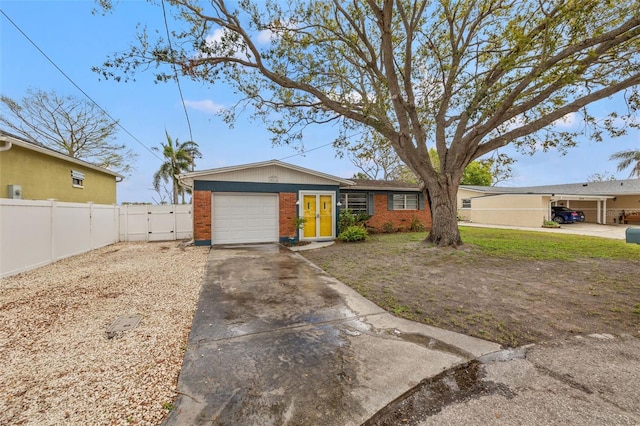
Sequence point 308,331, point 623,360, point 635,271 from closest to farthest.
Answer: point 623,360
point 308,331
point 635,271

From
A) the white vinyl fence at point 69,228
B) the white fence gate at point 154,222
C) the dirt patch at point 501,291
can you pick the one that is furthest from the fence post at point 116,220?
the dirt patch at point 501,291

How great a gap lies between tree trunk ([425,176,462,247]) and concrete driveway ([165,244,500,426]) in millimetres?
5558

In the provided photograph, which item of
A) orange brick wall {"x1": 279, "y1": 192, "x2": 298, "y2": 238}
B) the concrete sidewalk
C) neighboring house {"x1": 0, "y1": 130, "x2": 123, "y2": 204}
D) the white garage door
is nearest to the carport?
orange brick wall {"x1": 279, "y1": 192, "x2": 298, "y2": 238}

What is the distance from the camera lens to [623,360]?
8.45ft

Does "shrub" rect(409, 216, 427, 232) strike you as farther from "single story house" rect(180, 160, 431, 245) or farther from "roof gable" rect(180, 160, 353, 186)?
"roof gable" rect(180, 160, 353, 186)

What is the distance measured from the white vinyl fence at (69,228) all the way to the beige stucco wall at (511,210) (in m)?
21.3

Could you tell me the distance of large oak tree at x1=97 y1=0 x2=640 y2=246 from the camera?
6398mm

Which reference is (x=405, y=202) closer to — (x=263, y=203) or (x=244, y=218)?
(x=263, y=203)

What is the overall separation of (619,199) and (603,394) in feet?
94.9

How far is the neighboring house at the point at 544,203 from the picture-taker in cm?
1809

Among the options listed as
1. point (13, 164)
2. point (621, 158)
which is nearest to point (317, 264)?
point (13, 164)

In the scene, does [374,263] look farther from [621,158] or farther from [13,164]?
[621,158]

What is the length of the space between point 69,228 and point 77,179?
14.5ft

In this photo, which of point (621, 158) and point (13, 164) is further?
point (621, 158)
